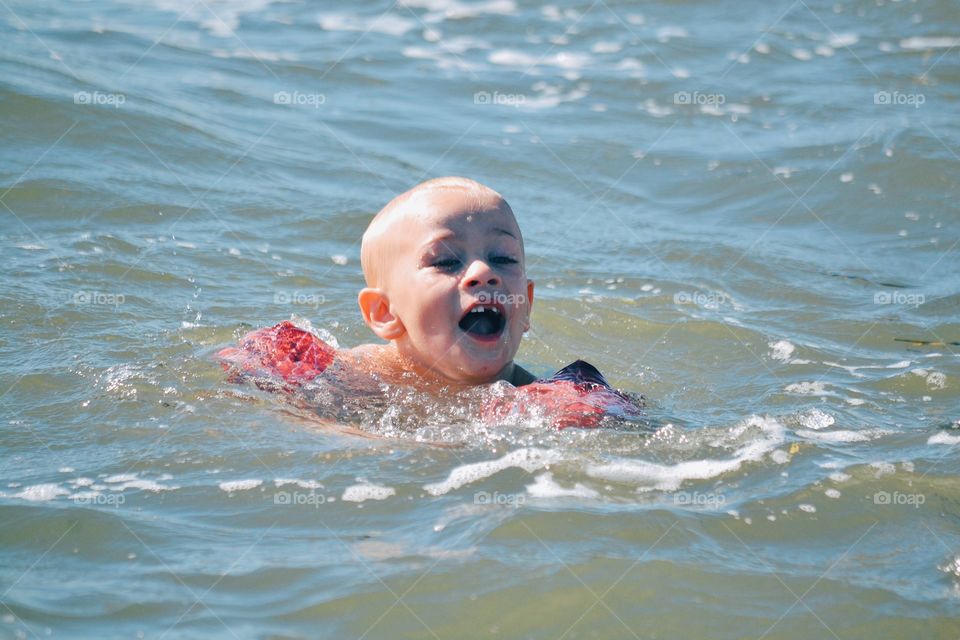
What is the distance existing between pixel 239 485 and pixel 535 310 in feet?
10.5

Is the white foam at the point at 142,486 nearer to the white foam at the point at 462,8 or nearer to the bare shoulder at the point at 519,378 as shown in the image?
the bare shoulder at the point at 519,378

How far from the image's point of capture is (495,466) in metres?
4.69

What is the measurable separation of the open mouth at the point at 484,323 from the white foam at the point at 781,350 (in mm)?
2060

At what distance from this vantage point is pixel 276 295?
24.2ft

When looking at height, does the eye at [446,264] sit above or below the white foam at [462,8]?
below

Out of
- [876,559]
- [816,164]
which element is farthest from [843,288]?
[876,559]

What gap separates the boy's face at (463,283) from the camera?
5211 millimetres

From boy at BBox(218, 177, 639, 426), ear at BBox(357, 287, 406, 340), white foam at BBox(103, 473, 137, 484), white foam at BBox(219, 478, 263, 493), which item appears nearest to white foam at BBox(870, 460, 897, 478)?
boy at BBox(218, 177, 639, 426)

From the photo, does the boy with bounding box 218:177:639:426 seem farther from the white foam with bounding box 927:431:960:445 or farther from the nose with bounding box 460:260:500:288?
the white foam with bounding box 927:431:960:445

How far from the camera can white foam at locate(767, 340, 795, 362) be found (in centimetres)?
660

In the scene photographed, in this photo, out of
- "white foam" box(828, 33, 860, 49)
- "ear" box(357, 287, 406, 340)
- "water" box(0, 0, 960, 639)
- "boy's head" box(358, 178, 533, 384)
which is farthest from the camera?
"white foam" box(828, 33, 860, 49)

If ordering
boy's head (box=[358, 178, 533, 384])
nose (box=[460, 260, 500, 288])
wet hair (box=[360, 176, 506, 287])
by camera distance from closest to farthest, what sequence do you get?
1. nose (box=[460, 260, 500, 288])
2. boy's head (box=[358, 178, 533, 384])
3. wet hair (box=[360, 176, 506, 287])

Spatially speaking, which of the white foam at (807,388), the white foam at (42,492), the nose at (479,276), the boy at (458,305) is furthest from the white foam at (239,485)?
the white foam at (807,388)

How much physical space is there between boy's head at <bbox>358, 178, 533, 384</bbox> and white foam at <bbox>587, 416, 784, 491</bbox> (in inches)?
33.5
